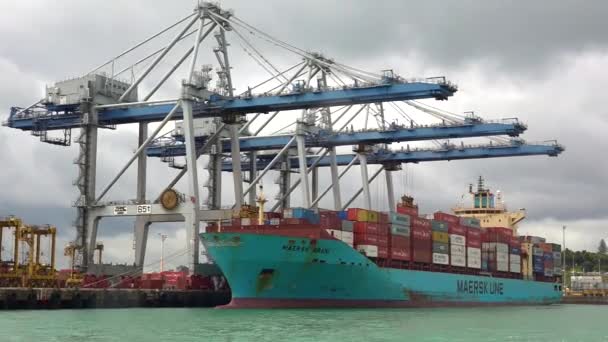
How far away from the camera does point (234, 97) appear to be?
4997 centimetres

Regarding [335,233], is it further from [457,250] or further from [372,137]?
[372,137]

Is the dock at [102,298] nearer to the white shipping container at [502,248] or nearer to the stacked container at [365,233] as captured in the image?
the stacked container at [365,233]

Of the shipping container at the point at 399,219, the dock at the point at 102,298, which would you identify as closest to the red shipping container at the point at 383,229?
the shipping container at the point at 399,219

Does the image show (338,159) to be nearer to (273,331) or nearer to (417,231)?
(417,231)

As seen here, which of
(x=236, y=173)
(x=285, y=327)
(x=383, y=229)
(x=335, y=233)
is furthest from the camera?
(x=236, y=173)

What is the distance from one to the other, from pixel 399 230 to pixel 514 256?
50.8 ft

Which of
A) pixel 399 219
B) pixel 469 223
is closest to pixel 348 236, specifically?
pixel 399 219

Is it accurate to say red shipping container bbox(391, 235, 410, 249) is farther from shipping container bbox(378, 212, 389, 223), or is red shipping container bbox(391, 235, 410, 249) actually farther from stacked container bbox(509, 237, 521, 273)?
stacked container bbox(509, 237, 521, 273)

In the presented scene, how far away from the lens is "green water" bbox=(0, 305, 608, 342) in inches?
1070

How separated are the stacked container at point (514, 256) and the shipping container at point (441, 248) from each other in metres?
8.88

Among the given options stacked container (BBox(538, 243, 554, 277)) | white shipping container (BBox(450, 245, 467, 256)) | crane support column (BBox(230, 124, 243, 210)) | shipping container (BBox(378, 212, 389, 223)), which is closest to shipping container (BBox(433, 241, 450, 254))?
white shipping container (BBox(450, 245, 467, 256))

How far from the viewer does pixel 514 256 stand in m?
58.8

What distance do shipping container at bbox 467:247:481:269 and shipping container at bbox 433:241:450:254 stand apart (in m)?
2.72

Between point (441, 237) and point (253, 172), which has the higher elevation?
point (253, 172)
